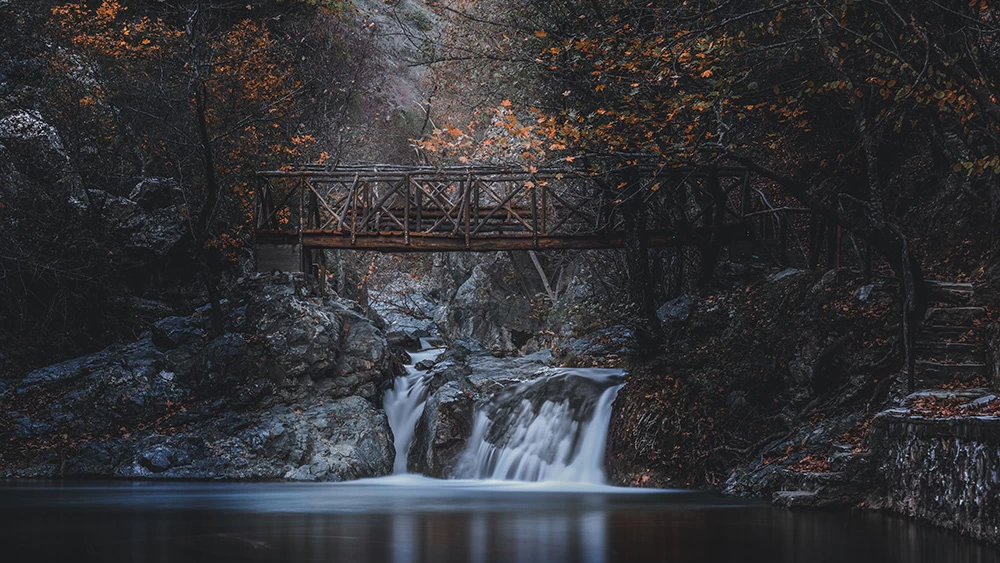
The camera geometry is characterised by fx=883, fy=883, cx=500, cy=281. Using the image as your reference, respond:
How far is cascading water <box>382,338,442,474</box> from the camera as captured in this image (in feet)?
61.8

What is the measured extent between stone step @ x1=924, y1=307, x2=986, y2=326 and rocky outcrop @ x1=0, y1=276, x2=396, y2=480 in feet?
35.8

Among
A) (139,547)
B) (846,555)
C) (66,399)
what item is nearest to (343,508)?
(139,547)

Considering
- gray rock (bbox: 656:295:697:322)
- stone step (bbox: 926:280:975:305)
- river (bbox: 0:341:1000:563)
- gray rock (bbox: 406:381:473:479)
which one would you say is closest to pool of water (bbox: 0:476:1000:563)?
river (bbox: 0:341:1000:563)

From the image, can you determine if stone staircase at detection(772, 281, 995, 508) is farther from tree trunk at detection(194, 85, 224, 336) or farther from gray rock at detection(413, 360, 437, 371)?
tree trunk at detection(194, 85, 224, 336)

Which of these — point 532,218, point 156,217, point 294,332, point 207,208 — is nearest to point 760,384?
point 532,218

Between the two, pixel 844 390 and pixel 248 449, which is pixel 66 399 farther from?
pixel 844 390

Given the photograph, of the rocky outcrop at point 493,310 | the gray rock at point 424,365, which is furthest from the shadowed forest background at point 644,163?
the gray rock at point 424,365

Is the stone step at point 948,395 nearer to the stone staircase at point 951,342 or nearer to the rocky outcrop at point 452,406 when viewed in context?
the stone staircase at point 951,342

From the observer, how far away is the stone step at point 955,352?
1037 cm

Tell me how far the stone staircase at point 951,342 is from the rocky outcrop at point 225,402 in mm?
10802

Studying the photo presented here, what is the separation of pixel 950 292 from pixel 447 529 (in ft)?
23.5

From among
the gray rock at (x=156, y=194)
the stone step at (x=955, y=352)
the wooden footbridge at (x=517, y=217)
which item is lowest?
the stone step at (x=955, y=352)

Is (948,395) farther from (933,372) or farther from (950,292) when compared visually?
(950,292)

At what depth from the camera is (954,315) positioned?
10.9 m
